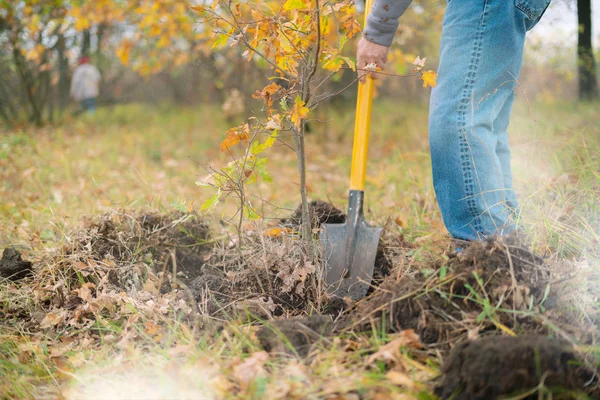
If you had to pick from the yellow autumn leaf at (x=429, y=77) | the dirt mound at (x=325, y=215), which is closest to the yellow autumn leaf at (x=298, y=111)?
the yellow autumn leaf at (x=429, y=77)

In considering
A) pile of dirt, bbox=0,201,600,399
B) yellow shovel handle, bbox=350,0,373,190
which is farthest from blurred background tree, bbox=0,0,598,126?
pile of dirt, bbox=0,201,600,399

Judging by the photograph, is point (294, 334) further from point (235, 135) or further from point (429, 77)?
point (429, 77)

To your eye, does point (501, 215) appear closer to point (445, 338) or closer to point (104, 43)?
point (445, 338)

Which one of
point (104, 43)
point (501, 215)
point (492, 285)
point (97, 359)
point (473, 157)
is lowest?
point (97, 359)

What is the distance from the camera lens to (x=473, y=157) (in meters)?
1.88

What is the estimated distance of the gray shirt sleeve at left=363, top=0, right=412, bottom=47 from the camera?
6.54 feet

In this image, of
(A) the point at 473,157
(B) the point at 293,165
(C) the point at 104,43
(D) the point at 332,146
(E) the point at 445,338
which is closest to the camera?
(E) the point at 445,338

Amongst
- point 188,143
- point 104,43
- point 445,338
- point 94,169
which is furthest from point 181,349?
point 104,43

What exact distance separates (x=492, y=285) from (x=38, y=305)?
66.4 inches

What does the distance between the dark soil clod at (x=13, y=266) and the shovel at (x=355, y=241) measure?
1271 mm

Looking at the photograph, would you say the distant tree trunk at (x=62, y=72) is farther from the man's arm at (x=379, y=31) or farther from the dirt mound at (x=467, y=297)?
the dirt mound at (x=467, y=297)

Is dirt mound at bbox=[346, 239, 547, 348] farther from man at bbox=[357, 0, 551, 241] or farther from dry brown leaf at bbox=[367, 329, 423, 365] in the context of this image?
man at bbox=[357, 0, 551, 241]

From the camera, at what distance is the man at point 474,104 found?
1.83 metres

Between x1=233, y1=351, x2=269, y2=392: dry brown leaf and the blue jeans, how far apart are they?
0.92 m
